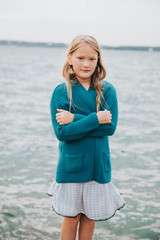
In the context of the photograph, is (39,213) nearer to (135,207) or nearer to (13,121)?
(135,207)

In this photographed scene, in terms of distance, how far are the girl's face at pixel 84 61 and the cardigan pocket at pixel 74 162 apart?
0.67 m

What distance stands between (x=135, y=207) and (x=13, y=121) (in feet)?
23.2

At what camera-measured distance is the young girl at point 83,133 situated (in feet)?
7.84

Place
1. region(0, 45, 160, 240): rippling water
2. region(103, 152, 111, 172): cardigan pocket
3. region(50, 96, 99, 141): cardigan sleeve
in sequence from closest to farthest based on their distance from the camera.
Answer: region(50, 96, 99, 141): cardigan sleeve
region(103, 152, 111, 172): cardigan pocket
region(0, 45, 160, 240): rippling water

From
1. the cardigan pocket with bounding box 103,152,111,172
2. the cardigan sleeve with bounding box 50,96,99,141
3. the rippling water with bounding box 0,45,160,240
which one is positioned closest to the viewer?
the cardigan sleeve with bounding box 50,96,99,141

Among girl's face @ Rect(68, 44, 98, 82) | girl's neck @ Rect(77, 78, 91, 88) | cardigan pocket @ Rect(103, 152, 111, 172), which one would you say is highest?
girl's face @ Rect(68, 44, 98, 82)

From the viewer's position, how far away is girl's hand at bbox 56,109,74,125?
2.35m

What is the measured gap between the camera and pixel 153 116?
12.8 m

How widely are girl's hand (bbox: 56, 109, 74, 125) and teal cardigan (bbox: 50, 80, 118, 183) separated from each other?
0.03 meters

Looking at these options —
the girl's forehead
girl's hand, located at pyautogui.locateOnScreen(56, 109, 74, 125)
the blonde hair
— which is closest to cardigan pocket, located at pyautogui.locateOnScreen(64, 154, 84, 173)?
girl's hand, located at pyautogui.locateOnScreen(56, 109, 74, 125)

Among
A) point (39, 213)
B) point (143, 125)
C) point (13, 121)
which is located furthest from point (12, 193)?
point (143, 125)

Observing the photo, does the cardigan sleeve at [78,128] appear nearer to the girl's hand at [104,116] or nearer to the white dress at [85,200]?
the girl's hand at [104,116]

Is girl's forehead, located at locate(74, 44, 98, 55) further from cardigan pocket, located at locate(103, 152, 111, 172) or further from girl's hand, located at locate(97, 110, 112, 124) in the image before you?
cardigan pocket, located at locate(103, 152, 111, 172)

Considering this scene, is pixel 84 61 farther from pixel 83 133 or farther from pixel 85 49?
pixel 83 133
